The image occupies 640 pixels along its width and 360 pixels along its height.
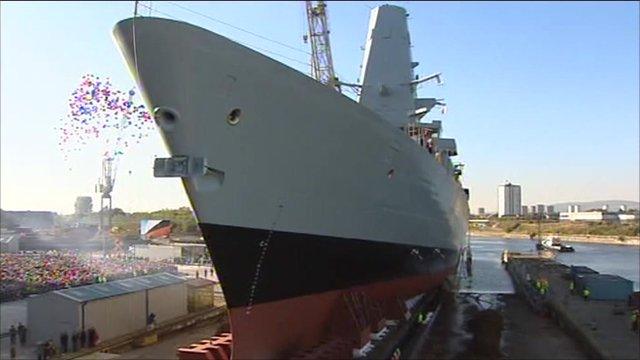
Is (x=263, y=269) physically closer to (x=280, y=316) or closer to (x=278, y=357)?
(x=280, y=316)

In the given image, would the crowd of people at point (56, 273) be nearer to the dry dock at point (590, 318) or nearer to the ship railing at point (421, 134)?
the ship railing at point (421, 134)

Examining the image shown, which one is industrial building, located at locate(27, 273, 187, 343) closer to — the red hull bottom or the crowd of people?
the red hull bottom

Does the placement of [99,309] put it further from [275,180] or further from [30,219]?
[30,219]

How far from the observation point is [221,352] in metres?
10.4

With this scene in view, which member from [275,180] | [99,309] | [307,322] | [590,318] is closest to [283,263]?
[307,322]

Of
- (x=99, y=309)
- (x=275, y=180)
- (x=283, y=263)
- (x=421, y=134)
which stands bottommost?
(x=99, y=309)

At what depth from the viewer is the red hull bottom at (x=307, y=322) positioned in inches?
376

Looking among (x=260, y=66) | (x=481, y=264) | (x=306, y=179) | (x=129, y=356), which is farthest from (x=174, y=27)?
(x=481, y=264)

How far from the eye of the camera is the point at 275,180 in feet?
32.7

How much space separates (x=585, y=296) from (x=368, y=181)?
1708 centimetres

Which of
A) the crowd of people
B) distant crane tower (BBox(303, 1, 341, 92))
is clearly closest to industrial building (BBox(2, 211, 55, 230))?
the crowd of people

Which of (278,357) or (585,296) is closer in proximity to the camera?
(278,357)

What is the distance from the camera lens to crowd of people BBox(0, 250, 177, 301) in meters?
27.0

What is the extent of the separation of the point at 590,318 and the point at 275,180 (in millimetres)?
14960
